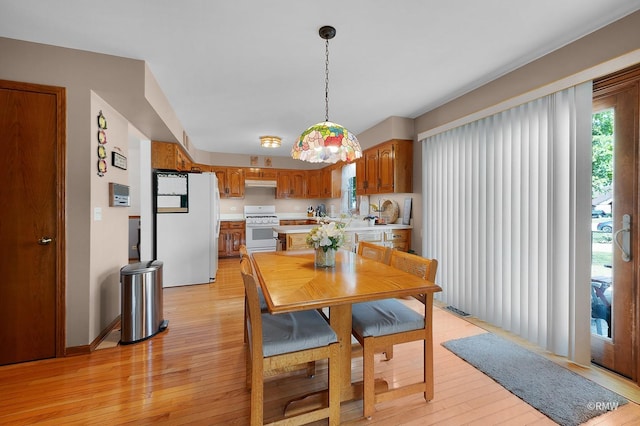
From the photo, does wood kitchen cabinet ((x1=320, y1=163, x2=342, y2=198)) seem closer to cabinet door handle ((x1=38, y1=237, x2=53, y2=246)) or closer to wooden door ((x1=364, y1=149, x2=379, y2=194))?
wooden door ((x1=364, y1=149, x2=379, y2=194))

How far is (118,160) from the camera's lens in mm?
2633

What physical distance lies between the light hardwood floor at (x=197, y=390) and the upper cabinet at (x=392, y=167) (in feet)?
6.58

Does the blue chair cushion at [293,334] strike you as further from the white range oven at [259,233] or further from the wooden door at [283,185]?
the wooden door at [283,185]

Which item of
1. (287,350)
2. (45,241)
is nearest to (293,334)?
(287,350)

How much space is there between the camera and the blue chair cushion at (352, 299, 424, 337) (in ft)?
4.98

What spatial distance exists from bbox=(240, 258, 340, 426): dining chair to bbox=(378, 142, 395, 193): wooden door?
2.67 metres

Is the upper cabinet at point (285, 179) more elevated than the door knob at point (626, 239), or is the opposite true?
the upper cabinet at point (285, 179)

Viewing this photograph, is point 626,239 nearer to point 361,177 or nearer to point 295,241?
point 295,241

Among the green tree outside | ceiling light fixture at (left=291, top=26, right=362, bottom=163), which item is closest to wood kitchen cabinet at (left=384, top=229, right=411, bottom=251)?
ceiling light fixture at (left=291, top=26, right=362, bottom=163)

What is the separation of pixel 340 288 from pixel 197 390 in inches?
47.1

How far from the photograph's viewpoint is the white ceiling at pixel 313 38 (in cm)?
166

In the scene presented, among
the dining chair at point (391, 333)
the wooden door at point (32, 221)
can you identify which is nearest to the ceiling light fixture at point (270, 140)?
the wooden door at point (32, 221)

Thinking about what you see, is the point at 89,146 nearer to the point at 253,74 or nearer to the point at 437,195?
the point at 253,74

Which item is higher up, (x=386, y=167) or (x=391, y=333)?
(x=386, y=167)
